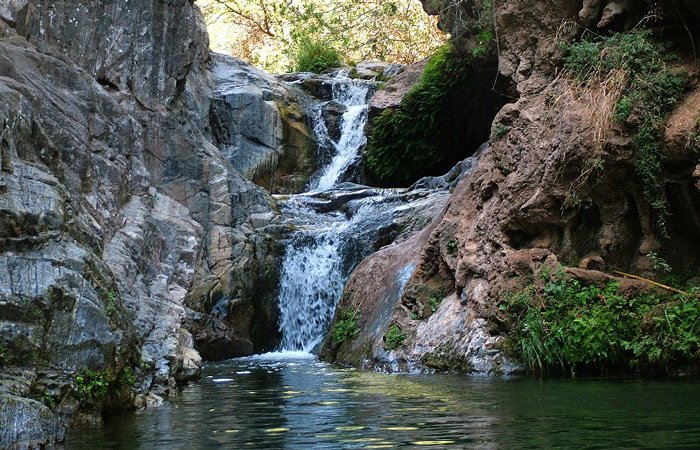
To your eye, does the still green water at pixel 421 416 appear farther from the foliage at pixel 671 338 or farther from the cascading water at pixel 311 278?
the cascading water at pixel 311 278

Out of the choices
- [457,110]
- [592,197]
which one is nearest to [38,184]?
[592,197]

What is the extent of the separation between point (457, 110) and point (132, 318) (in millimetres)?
14244

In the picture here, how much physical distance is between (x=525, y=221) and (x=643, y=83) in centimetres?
228

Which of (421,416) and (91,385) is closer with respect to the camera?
(421,416)

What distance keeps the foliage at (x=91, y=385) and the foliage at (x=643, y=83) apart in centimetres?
645

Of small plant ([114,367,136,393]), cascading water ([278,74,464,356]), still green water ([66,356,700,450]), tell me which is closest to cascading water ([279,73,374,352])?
cascading water ([278,74,464,356])

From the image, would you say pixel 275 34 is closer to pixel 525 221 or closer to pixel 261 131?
pixel 261 131

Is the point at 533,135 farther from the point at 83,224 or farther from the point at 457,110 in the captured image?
the point at 457,110

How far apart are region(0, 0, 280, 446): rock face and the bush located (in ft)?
21.3

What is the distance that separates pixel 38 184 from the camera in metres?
8.12

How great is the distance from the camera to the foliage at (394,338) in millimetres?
12448

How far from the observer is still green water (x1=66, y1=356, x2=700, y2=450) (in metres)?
5.73

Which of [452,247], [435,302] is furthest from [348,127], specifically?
[435,302]

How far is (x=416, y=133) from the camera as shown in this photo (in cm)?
2275
